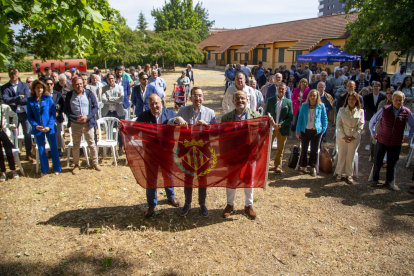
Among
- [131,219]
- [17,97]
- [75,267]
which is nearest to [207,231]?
[131,219]

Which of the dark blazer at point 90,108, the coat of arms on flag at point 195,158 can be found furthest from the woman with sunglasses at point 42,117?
Answer: the coat of arms on flag at point 195,158

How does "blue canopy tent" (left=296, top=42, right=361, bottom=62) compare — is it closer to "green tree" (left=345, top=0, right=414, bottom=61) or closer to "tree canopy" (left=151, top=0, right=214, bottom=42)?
"green tree" (left=345, top=0, right=414, bottom=61)

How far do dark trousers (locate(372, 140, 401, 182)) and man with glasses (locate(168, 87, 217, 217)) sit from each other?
367 centimetres

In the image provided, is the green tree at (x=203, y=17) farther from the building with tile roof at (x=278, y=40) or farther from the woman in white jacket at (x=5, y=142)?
the woman in white jacket at (x=5, y=142)

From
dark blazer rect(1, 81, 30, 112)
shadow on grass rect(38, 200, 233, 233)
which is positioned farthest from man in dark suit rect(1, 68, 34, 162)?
shadow on grass rect(38, 200, 233, 233)

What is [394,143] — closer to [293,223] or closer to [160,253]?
[293,223]

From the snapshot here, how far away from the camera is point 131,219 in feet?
15.9

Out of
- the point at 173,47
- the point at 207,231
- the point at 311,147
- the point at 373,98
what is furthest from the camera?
the point at 173,47

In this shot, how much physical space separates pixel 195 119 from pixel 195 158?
649 mm

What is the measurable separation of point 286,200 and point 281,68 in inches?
382

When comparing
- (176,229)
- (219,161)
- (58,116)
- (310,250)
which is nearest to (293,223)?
(310,250)

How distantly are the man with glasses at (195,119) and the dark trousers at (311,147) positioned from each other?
8.77 ft

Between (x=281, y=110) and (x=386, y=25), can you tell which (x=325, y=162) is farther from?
(x=386, y=25)

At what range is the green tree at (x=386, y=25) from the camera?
9.88 meters
